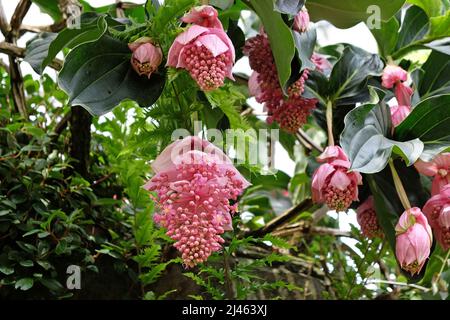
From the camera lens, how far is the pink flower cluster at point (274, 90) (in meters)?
0.88

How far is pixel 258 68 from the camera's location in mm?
894

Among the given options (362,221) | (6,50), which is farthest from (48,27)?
(362,221)

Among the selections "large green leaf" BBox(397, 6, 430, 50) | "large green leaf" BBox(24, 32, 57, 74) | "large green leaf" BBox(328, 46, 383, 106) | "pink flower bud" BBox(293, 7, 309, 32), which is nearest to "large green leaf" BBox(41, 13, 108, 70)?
"large green leaf" BBox(24, 32, 57, 74)

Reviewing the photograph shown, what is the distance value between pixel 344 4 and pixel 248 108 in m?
0.43

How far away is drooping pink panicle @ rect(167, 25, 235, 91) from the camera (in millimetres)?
685

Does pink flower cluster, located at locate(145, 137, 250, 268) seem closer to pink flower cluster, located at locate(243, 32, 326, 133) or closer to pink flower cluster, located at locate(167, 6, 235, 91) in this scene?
pink flower cluster, located at locate(167, 6, 235, 91)

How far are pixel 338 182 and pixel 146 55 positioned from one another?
27cm

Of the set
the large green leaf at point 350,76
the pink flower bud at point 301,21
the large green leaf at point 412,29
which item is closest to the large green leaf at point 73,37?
the pink flower bud at point 301,21

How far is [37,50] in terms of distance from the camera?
0.88 metres

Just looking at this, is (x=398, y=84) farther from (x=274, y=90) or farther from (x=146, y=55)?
(x=146, y=55)

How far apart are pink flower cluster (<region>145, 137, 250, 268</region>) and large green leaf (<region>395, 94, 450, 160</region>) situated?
0.29 meters

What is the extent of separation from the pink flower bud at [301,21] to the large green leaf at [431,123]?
0.18 metres

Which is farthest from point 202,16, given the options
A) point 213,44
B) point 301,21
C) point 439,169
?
point 439,169

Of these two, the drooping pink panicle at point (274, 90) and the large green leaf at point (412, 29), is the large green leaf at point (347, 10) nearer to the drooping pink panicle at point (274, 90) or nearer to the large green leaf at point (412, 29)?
the drooping pink panicle at point (274, 90)
